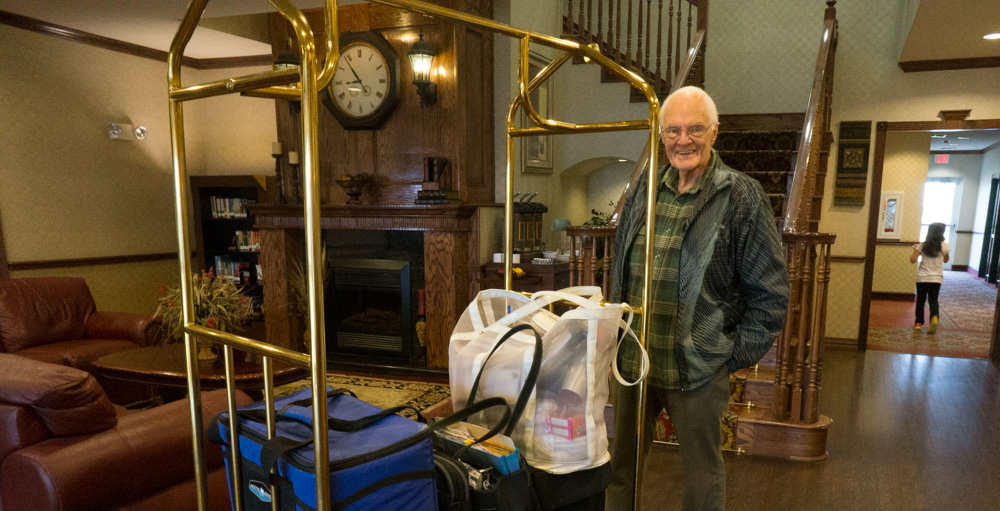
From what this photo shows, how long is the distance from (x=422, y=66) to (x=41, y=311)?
2983 millimetres

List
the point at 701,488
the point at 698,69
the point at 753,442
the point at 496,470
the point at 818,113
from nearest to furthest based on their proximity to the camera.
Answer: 1. the point at 496,470
2. the point at 701,488
3. the point at 753,442
4. the point at 818,113
5. the point at 698,69

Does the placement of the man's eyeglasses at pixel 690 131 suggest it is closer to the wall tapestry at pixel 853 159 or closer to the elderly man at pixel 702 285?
the elderly man at pixel 702 285

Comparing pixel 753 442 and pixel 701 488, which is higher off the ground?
pixel 701 488

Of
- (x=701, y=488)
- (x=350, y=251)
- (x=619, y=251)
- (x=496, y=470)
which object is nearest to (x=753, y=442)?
(x=701, y=488)

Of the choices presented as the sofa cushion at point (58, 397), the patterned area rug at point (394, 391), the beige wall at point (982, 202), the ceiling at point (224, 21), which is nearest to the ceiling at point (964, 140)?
the beige wall at point (982, 202)

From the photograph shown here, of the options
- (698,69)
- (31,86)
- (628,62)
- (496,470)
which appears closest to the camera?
(496,470)

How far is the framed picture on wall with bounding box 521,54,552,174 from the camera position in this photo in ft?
16.0

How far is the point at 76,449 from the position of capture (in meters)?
1.71

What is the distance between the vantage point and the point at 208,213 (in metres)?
5.59

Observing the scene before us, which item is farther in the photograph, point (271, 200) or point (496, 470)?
point (271, 200)


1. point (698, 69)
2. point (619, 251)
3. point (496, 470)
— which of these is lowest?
point (496, 470)

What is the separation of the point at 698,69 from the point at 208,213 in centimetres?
458

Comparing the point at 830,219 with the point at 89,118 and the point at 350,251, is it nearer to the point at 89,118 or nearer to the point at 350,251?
the point at 350,251

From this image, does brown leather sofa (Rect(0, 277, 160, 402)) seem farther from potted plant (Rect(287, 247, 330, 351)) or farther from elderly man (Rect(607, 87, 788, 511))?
elderly man (Rect(607, 87, 788, 511))
